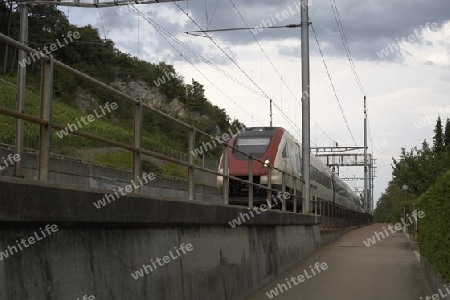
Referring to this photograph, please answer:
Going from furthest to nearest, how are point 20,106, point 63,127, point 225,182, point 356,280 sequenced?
point 356,280 < point 225,182 < point 63,127 < point 20,106

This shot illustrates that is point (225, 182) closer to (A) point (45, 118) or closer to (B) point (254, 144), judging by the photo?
(A) point (45, 118)

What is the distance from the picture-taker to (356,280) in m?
14.9

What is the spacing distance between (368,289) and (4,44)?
33.2 feet

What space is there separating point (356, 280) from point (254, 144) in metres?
10.8

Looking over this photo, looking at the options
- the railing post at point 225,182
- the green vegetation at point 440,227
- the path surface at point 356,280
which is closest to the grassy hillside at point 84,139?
the railing post at point 225,182

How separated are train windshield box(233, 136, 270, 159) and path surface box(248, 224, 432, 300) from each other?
16.7 ft

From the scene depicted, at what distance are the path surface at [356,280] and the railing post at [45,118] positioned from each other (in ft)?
22.1

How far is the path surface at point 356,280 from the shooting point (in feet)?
42.2

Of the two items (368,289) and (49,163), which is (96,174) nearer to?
(49,163)

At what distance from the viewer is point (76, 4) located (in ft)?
63.6

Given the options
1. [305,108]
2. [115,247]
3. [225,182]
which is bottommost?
[115,247]

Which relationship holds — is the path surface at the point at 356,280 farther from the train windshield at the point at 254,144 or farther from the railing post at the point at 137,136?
the train windshield at the point at 254,144

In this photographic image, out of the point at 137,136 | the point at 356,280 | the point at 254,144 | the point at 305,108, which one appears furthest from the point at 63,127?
the point at 254,144

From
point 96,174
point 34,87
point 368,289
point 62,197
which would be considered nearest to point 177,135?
point 96,174
